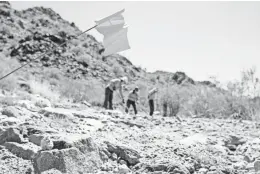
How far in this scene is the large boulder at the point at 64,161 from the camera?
13.8 ft

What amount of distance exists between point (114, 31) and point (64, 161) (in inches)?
120

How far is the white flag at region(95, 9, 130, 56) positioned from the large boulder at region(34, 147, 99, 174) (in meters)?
2.50

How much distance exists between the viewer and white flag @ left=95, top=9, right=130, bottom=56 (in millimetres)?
6355

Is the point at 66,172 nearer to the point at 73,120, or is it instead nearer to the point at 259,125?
the point at 73,120

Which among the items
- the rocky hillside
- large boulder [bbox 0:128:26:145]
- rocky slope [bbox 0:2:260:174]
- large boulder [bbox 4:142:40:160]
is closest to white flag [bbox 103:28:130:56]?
rocky slope [bbox 0:2:260:174]

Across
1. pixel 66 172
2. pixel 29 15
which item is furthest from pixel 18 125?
pixel 29 15

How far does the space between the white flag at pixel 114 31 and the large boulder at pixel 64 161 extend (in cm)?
250

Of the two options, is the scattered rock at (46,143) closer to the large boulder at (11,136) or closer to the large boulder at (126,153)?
the large boulder at (11,136)

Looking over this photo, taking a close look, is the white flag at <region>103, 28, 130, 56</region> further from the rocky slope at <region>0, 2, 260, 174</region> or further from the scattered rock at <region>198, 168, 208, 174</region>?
the scattered rock at <region>198, 168, 208, 174</region>

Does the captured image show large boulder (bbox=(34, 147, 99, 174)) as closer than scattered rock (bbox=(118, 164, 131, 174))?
Yes

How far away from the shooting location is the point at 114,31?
645cm

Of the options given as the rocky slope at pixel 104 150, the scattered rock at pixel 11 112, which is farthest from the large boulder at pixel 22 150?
the scattered rock at pixel 11 112

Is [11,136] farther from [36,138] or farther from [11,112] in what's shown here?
[11,112]

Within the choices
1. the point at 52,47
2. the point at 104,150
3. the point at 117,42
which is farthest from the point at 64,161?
the point at 52,47
